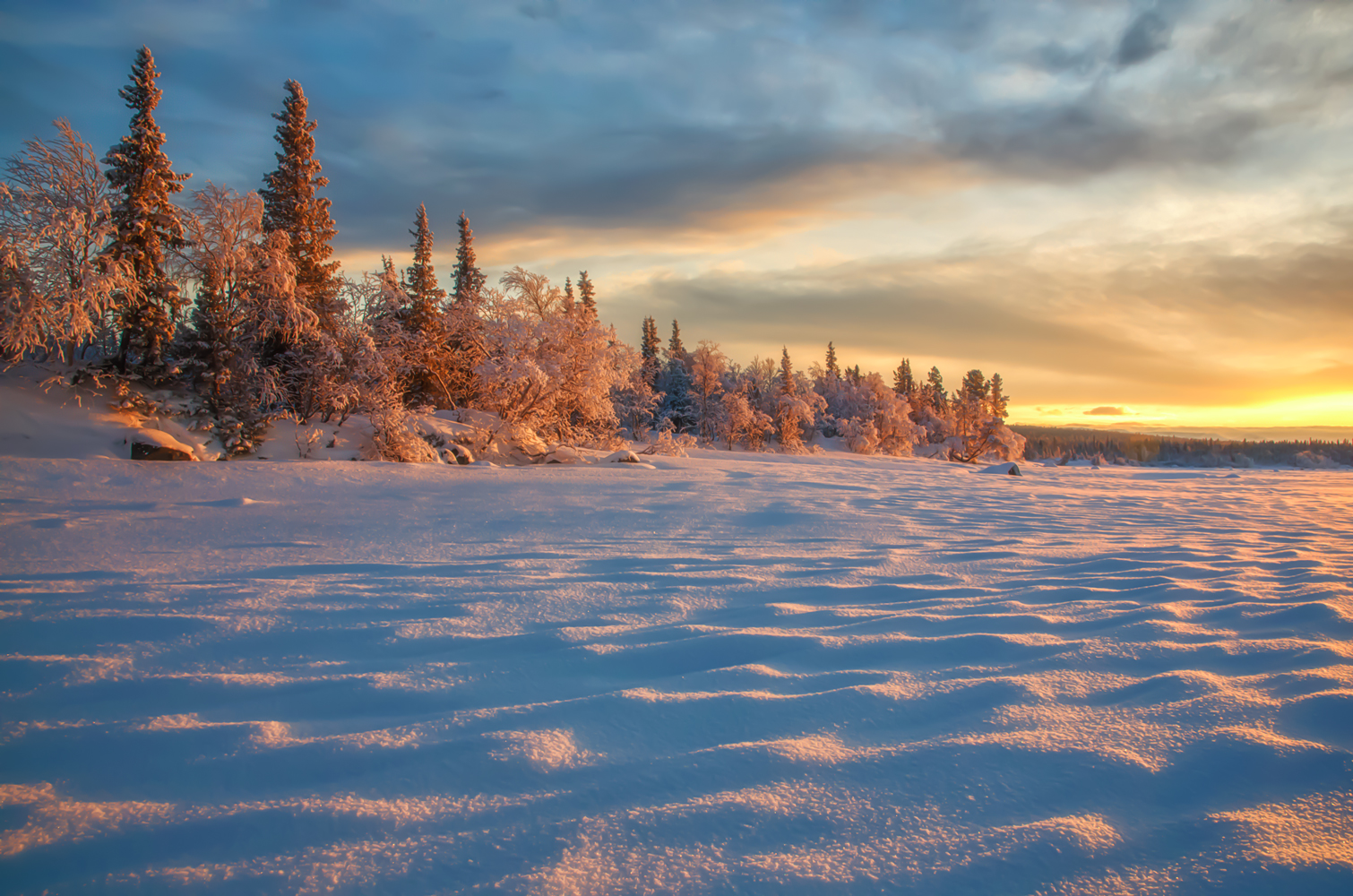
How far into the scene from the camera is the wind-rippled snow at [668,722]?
5.21 ft

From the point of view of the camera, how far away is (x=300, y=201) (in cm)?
2202

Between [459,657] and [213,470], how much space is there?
935cm

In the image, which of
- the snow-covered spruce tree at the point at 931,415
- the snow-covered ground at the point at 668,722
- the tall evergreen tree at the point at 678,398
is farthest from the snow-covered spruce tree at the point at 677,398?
the snow-covered ground at the point at 668,722

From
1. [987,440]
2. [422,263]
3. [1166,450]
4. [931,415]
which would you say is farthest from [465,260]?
[1166,450]

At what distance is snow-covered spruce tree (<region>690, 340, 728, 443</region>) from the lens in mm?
49812

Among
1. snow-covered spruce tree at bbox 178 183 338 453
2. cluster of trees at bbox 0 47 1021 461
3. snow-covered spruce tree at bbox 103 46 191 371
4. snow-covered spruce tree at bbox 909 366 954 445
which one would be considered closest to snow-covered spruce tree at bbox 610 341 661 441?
cluster of trees at bbox 0 47 1021 461

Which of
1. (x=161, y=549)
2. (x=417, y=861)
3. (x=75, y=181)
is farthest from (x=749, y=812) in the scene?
(x=75, y=181)

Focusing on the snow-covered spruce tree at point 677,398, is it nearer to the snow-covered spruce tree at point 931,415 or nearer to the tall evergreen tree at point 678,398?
the tall evergreen tree at point 678,398

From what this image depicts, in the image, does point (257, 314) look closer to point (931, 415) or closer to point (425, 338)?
point (425, 338)

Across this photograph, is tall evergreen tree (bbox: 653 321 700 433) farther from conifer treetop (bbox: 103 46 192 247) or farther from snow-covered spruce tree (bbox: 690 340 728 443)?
conifer treetop (bbox: 103 46 192 247)

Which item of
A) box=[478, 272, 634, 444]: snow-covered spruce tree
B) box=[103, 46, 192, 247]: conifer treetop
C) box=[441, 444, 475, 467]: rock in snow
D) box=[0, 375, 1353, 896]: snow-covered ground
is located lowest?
box=[0, 375, 1353, 896]: snow-covered ground

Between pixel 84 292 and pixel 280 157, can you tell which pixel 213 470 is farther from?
pixel 280 157

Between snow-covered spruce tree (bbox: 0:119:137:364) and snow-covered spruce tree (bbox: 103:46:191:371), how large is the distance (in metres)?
0.72

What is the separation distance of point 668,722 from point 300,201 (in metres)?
26.7
